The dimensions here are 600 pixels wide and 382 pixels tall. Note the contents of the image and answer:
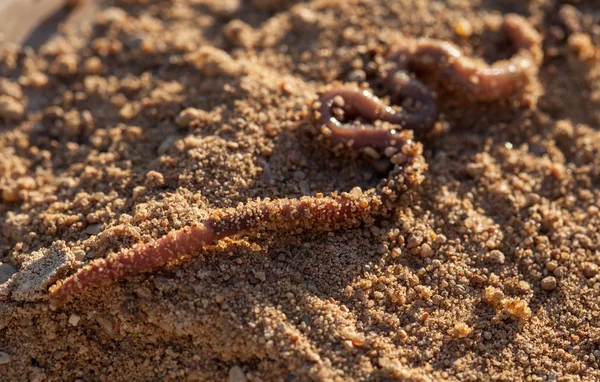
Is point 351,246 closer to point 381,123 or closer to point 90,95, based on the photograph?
point 381,123

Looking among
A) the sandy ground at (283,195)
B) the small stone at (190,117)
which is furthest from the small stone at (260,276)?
the small stone at (190,117)

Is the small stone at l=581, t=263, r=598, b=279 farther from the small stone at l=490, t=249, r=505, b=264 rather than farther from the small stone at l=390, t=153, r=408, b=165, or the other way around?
the small stone at l=390, t=153, r=408, b=165

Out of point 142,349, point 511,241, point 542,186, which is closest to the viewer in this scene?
point 142,349

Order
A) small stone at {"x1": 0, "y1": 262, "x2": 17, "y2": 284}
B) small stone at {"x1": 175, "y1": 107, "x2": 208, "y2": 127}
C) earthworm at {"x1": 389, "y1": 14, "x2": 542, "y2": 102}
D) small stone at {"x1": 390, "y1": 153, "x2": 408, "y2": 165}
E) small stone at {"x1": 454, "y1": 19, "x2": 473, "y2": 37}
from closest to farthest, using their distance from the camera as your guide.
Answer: small stone at {"x1": 0, "y1": 262, "x2": 17, "y2": 284} → small stone at {"x1": 390, "y1": 153, "x2": 408, "y2": 165} → small stone at {"x1": 175, "y1": 107, "x2": 208, "y2": 127} → earthworm at {"x1": 389, "y1": 14, "x2": 542, "y2": 102} → small stone at {"x1": 454, "y1": 19, "x2": 473, "y2": 37}

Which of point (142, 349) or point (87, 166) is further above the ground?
point (87, 166)

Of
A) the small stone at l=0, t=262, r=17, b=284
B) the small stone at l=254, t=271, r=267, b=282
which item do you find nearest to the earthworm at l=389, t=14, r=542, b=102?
the small stone at l=254, t=271, r=267, b=282

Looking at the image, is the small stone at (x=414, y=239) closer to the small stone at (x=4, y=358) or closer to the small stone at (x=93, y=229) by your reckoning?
the small stone at (x=93, y=229)

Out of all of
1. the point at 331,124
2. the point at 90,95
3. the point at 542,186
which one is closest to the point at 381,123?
the point at 331,124
